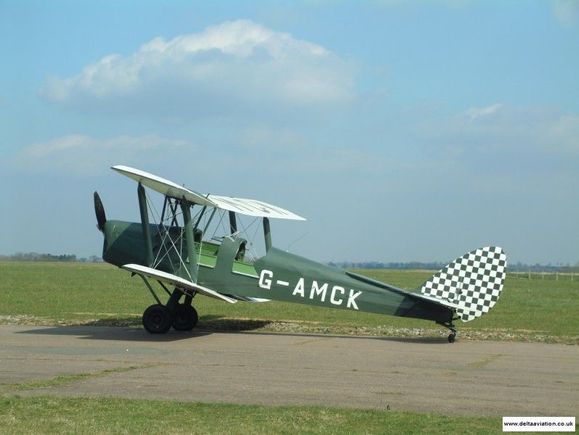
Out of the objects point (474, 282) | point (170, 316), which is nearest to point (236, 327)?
point (170, 316)

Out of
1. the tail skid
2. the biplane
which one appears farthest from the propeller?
the tail skid

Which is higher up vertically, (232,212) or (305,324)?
(232,212)

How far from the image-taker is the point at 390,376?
Answer: 1127 centimetres

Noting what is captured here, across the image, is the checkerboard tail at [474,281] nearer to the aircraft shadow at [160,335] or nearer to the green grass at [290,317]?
the aircraft shadow at [160,335]

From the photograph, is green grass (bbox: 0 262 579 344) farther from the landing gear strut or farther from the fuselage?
the fuselage

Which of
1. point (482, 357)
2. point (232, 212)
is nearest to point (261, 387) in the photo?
point (482, 357)

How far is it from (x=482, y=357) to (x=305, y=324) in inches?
254

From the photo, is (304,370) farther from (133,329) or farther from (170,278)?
(133,329)

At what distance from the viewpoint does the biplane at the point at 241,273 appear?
15508 millimetres

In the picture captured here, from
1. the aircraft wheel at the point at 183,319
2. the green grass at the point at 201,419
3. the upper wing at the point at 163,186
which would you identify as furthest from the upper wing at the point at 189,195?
the green grass at the point at 201,419

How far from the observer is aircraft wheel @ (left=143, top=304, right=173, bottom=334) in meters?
16.5

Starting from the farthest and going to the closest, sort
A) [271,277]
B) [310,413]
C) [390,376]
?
[271,277]
[390,376]
[310,413]

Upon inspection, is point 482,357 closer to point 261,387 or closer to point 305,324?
point 261,387

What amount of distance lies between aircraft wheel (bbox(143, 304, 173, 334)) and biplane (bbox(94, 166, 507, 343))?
2 cm
